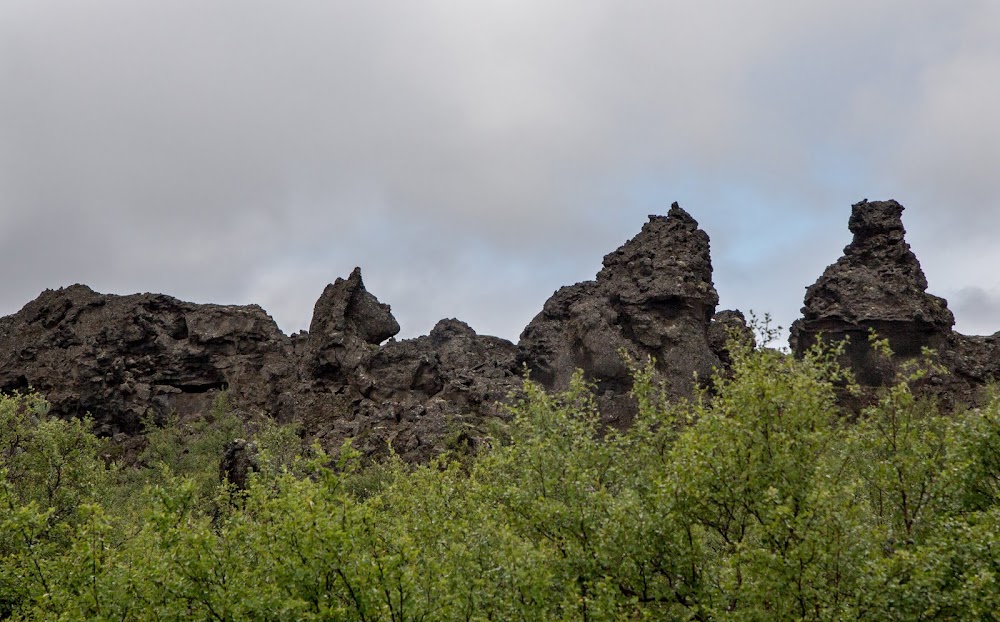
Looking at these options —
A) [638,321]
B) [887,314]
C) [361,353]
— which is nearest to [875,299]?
[887,314]

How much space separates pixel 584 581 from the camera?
1739 centimetres

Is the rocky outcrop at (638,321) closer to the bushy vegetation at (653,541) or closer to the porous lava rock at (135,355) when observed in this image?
the porous lava rock at (135,355)

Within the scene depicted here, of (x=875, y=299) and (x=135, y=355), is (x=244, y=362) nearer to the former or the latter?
(x=135, y=355)

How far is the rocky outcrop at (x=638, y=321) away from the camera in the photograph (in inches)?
3455

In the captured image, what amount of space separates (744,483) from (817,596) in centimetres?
274

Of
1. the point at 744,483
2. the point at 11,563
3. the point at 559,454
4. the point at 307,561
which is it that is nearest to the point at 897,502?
the point at 744,483

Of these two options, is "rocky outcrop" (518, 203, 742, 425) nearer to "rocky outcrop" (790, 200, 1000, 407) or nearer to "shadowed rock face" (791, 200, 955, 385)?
Answer: "shadowed rock face" (791, 200, 955, 385)

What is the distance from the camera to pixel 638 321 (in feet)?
295

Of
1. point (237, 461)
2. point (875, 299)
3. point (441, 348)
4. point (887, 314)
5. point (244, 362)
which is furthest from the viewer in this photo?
point (244, 362)

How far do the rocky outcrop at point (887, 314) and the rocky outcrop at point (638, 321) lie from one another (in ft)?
37.5

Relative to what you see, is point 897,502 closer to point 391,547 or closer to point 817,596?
point 817,596

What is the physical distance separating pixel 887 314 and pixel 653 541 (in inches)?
3051

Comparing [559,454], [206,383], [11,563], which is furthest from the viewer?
[206,383]

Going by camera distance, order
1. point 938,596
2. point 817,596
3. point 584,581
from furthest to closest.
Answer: point 584,581 → point 817,596 → point 938,596
